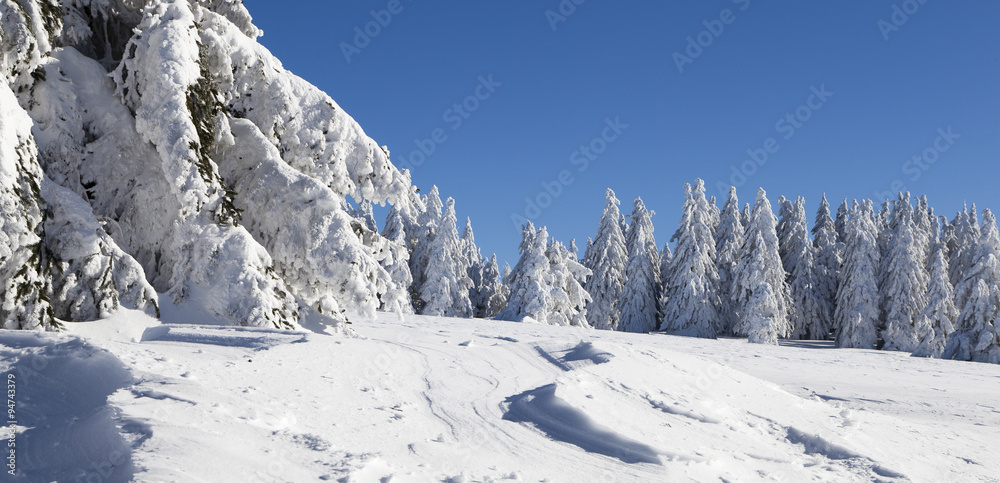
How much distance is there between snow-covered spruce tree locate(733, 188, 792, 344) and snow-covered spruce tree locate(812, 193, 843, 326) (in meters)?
5.29

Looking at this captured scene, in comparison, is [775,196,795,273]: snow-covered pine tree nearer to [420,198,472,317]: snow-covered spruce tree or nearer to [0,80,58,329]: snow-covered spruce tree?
[420,198,472,317]: snow-covered spruce tree

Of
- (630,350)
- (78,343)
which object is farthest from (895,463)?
(78,343)

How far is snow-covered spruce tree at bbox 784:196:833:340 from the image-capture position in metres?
39.9

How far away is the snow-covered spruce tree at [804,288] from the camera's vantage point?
3994 cm

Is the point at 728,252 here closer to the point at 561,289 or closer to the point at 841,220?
the point at 841,220

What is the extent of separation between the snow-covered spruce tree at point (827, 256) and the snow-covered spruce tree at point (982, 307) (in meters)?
16.9

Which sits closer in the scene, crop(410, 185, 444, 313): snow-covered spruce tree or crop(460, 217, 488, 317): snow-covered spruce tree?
crop(410, 185, 444, 313): snow-covered spruce tree

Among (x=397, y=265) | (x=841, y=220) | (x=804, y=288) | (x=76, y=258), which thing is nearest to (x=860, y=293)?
(x=804, y=288)

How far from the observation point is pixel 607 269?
1592 inches

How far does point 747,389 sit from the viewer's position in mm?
6203

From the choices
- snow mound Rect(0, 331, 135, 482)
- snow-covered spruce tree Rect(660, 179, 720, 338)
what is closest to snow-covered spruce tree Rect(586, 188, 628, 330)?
snow-covered spruce tree Rect(660, 179, 720, 338)

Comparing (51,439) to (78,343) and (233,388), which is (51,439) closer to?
(233,388)

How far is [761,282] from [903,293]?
30.4 feet
